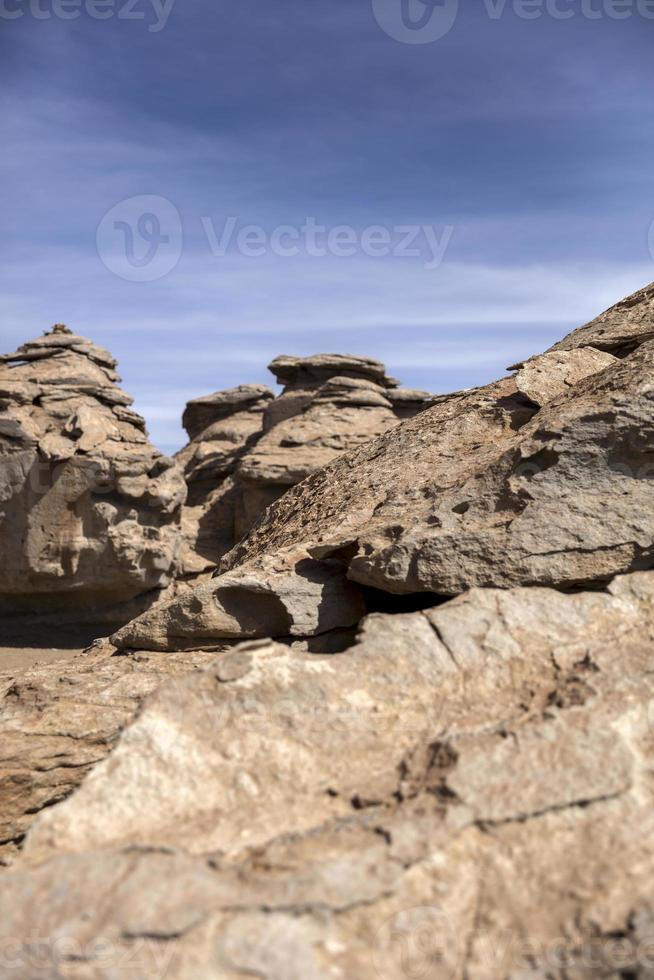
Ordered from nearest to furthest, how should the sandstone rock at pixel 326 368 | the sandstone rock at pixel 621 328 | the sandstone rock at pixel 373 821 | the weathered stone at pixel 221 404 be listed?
the sandstone rock at pixel 373 821 → the sandstone rock at pixel 621 328 → the sandstone rock at pixel 326 368 → the weathered stone at pixel 221 404

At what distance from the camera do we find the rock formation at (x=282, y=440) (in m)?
14.6

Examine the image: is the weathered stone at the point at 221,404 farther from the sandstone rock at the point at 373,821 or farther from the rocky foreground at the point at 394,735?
the sandstone rock at the point at 373,821

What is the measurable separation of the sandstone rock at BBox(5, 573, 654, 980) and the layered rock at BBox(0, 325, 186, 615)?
→ 9.39 m

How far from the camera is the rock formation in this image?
14.6 metres

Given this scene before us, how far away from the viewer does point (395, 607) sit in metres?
3.65

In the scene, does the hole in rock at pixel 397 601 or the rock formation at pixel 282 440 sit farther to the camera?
the rock formation at pixel 282 440

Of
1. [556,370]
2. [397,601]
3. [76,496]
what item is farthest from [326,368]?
[397,601]

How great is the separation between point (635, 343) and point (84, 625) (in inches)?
372

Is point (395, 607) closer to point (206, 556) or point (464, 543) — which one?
point (464, 543)

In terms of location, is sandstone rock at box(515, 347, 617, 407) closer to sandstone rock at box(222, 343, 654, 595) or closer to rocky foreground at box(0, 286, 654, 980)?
rocky foreground at box(0, 286, 654, 980)

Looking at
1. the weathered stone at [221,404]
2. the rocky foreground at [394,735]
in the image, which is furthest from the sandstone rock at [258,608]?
the weathered stone at [221,404]

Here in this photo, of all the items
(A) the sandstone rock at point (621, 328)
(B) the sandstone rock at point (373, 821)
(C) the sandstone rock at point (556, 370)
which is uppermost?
(A) the sandstone rock at point (621, 328)

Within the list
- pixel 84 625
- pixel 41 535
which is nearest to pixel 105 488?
pixel 41 535

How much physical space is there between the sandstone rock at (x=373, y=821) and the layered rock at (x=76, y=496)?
9392 mm
